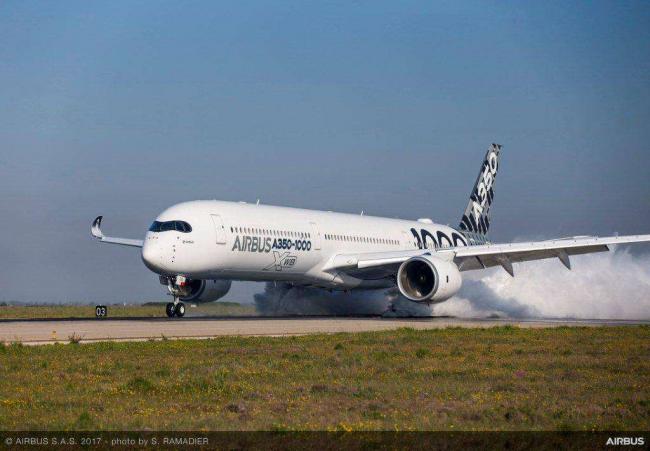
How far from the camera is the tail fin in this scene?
57.8 m

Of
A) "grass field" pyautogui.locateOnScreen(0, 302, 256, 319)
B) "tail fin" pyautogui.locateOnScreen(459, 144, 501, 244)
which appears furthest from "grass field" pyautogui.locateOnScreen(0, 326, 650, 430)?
"tail fin" pyautogui.locateOnScreen(459, 144, 501, 244)

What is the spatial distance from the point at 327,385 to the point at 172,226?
2150cm

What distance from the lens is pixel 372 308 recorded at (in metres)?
47.3

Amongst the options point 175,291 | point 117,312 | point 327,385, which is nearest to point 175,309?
point 175,291

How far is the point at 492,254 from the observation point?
41.9 meters

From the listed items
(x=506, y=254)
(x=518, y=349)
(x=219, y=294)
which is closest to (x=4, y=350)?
(x=518, y=349)

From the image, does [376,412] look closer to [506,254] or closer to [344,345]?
[344,345]

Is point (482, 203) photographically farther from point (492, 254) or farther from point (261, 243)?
point (261, 243)

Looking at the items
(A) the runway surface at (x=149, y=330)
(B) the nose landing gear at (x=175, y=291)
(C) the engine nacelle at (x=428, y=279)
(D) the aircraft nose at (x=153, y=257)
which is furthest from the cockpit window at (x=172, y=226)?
(C) the engine nacelle at (x=428, y=279)

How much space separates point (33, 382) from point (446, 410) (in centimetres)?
680

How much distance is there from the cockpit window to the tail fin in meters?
24.1

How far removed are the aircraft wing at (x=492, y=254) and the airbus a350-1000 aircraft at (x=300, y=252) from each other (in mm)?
41

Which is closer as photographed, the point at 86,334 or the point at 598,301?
the point at 86,334

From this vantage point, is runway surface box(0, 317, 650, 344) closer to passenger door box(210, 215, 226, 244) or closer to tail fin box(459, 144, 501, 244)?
passenger door box(210, 215, 226, 244)
